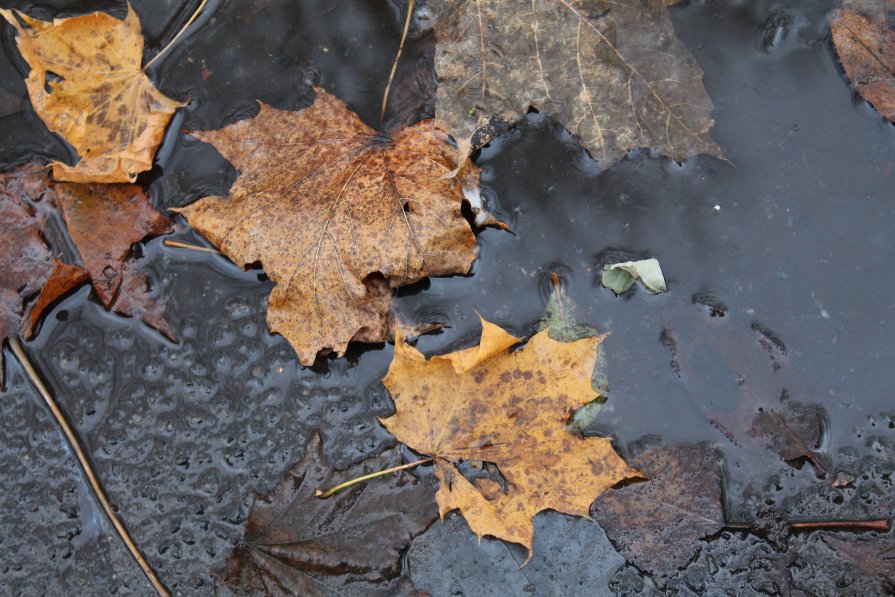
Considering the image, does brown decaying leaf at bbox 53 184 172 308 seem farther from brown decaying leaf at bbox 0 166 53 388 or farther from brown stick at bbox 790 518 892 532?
brown stick at bbox 790 518 892 532

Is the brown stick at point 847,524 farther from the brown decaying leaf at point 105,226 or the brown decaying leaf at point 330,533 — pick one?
the brown decaying leaf at point 105,226

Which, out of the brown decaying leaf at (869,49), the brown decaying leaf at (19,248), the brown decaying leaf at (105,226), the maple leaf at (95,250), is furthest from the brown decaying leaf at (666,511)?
the brown decaying leaf at (19,248)

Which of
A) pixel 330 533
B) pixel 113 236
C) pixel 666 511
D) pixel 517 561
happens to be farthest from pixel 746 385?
pixel 113 236

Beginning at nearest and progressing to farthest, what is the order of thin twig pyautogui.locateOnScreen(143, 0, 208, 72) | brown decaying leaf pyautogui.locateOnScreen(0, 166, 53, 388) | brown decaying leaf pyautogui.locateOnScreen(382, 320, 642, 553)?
brown decaying leaf pyautogui.locateOnScreen(382, 320, 642, 553), brown decaying leaf pyautogui.locateOnScreen(0, 166, 53, 388), thin twig pyautogui.locateOnScreen(143, 0, 208, 72)

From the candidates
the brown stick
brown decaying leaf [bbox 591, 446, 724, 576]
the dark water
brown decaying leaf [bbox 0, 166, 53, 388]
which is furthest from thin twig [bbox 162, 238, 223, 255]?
the brown stick

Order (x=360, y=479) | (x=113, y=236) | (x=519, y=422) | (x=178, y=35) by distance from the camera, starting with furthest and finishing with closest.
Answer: (x=178, y=35), (x=113, y=236), (x=360, y=479), (x=519, y=422)

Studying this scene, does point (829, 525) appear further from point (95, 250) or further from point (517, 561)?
point (95, 250)
